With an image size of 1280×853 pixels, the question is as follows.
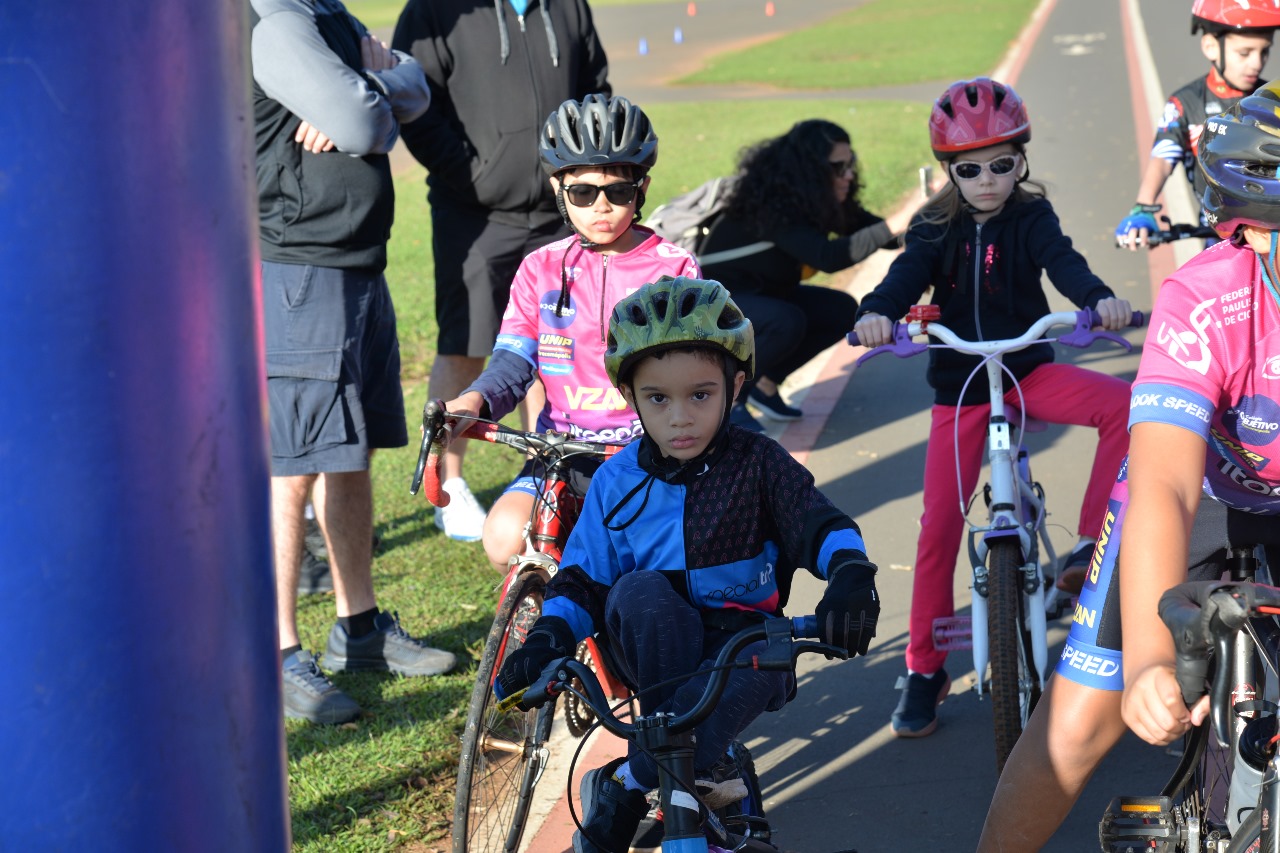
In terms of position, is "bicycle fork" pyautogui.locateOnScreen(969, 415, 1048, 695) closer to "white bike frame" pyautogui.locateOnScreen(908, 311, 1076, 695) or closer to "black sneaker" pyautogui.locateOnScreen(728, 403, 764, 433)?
"white bike frame" pyautogui.locateOnScreen(908, 311, 1076, 695)

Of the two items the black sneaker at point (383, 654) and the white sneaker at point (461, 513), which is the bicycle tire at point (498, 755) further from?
the white sneaker at point (461, 513)

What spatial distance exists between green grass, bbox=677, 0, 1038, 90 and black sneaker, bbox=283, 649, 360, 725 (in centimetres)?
2109

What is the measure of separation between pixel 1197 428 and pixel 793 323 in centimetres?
496

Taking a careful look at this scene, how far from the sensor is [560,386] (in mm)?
4473

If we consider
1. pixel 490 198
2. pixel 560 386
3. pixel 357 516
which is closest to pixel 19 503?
pixel 560 386

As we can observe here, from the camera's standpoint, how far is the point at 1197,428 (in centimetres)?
→ 276

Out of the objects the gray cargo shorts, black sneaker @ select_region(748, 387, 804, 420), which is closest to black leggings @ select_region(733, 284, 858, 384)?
black sneaker @ select_region(748, 387, 804, 420)

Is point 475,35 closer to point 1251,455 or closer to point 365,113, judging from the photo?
point 365,113

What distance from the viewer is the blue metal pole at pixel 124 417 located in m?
1.63

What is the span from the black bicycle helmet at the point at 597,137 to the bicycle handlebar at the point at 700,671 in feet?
7.07

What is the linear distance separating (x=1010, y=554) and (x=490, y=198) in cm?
322

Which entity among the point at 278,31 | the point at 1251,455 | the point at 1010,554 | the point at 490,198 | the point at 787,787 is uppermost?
the point at 278,31

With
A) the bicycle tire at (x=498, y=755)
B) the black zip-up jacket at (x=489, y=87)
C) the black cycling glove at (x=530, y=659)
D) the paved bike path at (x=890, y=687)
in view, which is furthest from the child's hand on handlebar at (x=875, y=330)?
the black zip-up jacket at (x=489, y=87)

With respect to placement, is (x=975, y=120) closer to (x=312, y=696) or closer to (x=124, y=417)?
(x=312, y=696)
